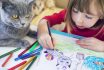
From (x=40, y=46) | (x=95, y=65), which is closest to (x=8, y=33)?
(x=40, y=46)

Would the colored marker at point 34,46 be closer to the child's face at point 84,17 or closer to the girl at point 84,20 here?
the girl at point 84,20

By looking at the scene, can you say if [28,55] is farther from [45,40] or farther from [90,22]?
[90,22]

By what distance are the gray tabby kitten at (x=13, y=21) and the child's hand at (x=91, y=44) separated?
212 millimetres

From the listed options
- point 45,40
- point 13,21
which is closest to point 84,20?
point 45,40

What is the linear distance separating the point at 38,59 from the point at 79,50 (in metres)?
0.16

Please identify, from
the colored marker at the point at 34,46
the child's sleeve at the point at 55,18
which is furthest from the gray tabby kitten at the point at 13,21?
the child's sleeve at the point at 55,18

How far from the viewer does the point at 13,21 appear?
2.48 ft

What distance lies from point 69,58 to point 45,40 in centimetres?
13

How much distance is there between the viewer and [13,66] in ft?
2.17

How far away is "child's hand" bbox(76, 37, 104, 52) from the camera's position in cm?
76

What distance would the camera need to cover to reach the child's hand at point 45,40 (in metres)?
0.74

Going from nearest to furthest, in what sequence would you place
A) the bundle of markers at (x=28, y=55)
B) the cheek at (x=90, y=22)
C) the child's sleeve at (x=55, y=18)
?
the bundle of markers at (x=28, y=55) → the cheek at (x=90, y=22) → the child's sleeve at (x=55, y=18)

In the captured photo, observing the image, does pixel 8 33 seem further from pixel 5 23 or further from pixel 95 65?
pixel 95 65

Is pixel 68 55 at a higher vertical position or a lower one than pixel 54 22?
lower
